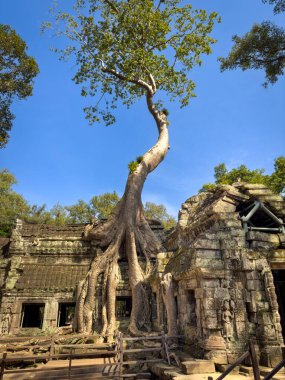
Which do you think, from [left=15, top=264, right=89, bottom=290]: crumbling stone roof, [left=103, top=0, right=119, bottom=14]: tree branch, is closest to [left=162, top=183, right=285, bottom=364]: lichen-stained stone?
[left=15, top=264, right=89, bottom=290]: crumbling stone roof

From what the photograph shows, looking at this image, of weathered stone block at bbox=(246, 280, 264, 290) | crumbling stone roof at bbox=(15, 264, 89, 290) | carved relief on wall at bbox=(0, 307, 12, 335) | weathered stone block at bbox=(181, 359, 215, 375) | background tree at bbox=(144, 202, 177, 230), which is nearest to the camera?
weathered stone block at bbox=(181, 359, 215, 375)

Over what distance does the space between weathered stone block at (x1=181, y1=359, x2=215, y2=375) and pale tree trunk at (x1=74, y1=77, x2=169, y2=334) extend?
17.0 feet

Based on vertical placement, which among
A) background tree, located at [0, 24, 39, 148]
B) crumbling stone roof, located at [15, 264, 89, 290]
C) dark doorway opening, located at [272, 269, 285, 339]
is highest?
background tree, located at [0, 24, 39, 148]

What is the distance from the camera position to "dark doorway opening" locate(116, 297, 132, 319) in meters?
14.0

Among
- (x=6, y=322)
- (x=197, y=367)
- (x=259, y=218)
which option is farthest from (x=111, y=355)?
(x=259, y=218)

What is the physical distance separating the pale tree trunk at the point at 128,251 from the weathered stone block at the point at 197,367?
5186mm

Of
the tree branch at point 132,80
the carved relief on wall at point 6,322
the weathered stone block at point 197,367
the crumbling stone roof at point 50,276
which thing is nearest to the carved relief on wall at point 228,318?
the weathered stone block at point 197,367

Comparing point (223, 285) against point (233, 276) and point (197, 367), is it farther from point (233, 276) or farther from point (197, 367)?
point (197, 367)

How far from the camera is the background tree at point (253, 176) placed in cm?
2478

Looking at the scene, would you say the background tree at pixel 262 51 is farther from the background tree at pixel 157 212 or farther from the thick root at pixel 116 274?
the background tree at pixel 157 212

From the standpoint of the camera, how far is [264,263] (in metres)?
7.60

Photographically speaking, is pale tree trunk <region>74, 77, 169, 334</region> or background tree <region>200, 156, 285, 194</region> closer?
pale tree trunk <region>74, 77, 169, 334</region>

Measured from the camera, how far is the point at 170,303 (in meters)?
9.12

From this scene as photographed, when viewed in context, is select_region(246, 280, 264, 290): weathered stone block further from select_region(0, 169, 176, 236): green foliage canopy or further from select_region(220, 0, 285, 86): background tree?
select_region(0, 169, 176, 236): green foliage canopy
